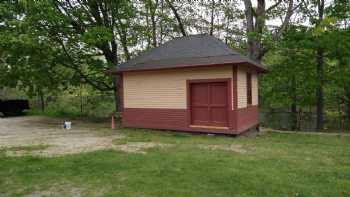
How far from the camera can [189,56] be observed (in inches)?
389

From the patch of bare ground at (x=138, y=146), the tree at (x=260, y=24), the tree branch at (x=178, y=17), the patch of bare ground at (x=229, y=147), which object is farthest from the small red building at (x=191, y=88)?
the tree branch at (x=178, y=17)

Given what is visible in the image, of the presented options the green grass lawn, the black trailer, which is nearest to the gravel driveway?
the green grass lawn

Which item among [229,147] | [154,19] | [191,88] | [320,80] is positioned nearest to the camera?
[229,147]

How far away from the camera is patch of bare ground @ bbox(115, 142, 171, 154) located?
6.76 meters

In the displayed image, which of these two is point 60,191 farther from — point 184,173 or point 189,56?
point 189,56

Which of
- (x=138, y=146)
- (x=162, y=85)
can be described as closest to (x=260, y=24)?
(x=162, y=85)

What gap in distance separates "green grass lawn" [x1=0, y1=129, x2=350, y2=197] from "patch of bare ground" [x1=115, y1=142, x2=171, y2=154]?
326 millimetres

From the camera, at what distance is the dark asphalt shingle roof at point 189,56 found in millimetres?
9039

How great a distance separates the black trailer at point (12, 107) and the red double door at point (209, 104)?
1214 centimetres

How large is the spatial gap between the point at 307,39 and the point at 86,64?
34.8 ft

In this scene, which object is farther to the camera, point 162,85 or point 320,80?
point 320,80

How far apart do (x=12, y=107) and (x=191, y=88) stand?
40.1 feet

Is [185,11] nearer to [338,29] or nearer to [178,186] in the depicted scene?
[338,29]

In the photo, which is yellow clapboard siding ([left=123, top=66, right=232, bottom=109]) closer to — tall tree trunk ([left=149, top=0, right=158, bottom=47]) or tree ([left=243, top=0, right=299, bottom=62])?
tree ([left=243, top=0, right=299, bottom=62])
